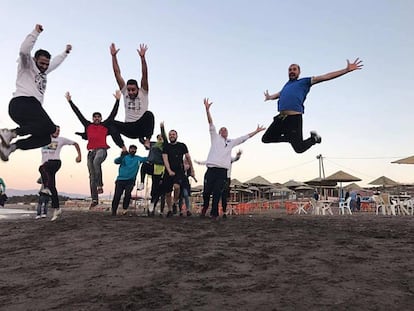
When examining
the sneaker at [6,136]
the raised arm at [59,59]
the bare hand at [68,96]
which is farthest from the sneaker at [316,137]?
the bare hand at [68,96]

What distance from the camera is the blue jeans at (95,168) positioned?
746 cm

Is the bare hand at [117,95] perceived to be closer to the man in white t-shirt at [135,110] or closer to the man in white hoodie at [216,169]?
the man in white t-shirt at [135,110]

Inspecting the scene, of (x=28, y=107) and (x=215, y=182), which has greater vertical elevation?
(x=28, y=107)

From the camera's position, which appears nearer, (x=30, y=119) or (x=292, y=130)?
(x=30, y=119)

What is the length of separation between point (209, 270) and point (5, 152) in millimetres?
3448

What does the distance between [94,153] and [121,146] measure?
3.37 feet

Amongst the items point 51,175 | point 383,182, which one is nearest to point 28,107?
point 51,175

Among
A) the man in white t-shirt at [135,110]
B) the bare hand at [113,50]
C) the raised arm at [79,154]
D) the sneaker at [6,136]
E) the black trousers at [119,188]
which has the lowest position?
the black trousers at [119,188]

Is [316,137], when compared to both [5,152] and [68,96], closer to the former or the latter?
[5,152]

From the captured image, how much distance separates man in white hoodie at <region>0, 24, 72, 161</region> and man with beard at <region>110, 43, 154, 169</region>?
1.78m

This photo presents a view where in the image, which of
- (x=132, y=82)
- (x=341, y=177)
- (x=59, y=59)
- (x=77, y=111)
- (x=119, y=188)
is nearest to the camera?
(x=59, y=59)

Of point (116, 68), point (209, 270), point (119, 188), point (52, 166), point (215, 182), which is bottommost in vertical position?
point (209, 270)

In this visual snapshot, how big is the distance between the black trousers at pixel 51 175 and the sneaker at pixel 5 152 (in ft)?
7.65

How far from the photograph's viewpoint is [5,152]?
4895 mm
